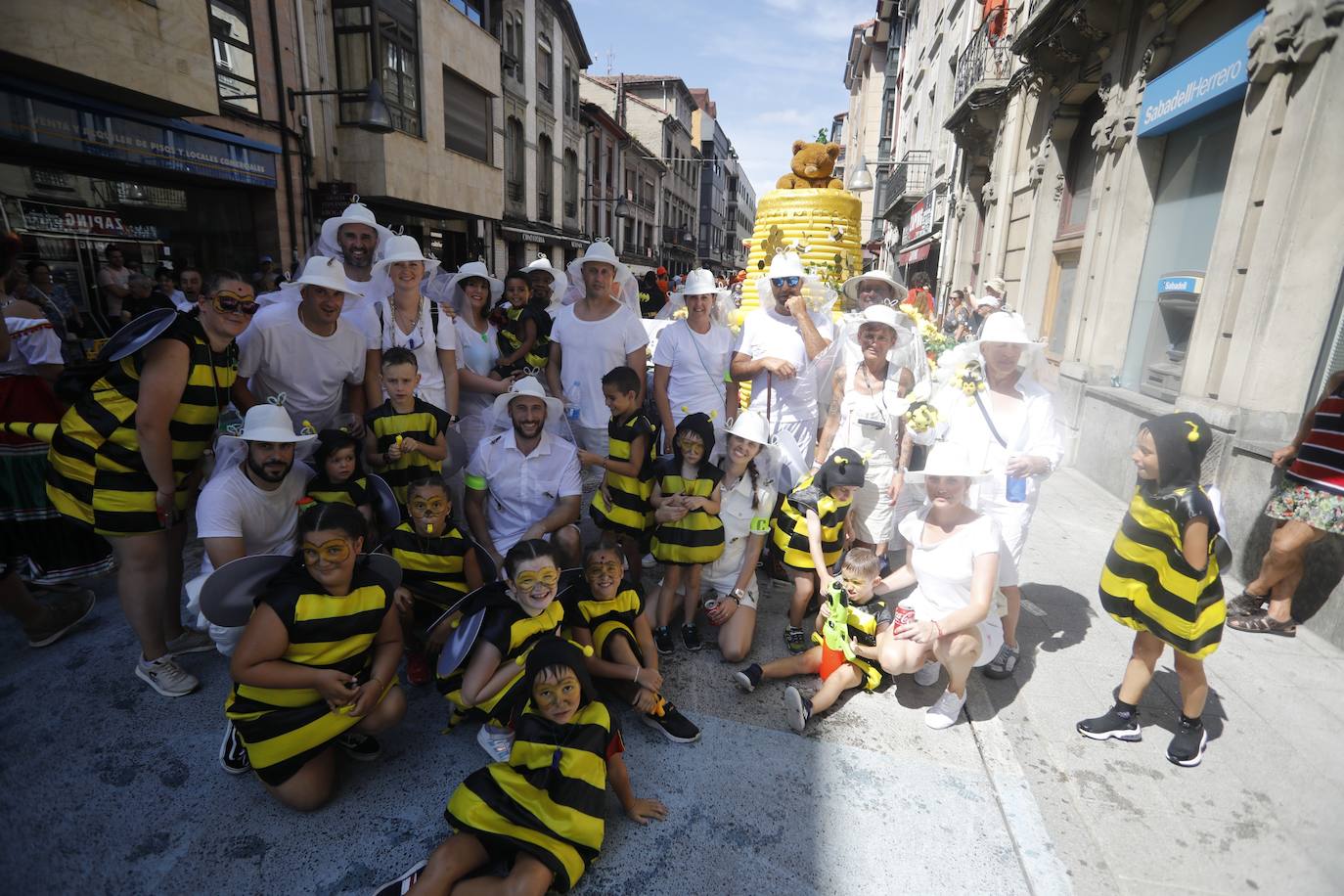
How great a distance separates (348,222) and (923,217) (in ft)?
66.4

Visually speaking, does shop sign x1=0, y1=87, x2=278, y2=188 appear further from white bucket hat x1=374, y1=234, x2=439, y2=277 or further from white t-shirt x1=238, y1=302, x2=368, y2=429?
white t-shirt x1=238, y1=302, x2=368, y2=429

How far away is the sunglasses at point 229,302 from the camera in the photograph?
3.06 m

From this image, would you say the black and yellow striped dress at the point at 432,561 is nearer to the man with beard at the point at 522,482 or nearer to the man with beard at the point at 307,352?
the man with beard at the point at 522,482

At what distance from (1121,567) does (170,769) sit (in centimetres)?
430

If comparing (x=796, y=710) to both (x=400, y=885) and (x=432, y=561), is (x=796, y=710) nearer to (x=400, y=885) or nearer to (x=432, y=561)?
(x=400, y=885)

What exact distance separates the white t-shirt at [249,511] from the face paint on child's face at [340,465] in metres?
0.13

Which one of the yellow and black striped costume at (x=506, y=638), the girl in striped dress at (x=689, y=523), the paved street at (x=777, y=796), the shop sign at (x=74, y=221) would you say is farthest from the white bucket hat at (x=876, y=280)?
the shop sign at (x=74, y=221)

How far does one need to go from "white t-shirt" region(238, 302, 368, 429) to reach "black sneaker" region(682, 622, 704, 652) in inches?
95.3

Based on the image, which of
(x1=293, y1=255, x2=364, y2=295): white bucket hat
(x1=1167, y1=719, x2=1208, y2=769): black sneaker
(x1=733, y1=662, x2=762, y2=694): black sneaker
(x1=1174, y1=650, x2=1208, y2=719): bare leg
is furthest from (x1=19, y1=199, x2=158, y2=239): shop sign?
(x1=1167, y1=719, x2=1208, y2=769): black sneaker

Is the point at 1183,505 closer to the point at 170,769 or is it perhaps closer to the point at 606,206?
the point at 170,769

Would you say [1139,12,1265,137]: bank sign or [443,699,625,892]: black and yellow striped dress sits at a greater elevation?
[1139,12,1265,137]: bank sign

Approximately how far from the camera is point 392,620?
273cm

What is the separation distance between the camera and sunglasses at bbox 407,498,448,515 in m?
3.26

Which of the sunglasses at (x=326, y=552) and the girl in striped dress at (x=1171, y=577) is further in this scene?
the girl in striped dress at (x=1171, y=577)
